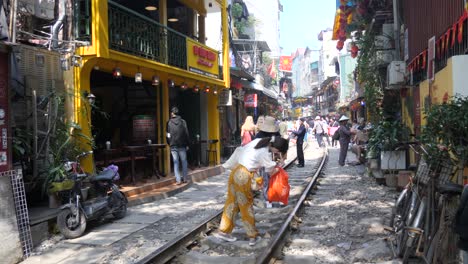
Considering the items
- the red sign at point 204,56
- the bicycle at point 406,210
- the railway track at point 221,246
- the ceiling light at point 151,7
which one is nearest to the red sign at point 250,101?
the red sign at point 204,56

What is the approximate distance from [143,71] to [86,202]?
524cm

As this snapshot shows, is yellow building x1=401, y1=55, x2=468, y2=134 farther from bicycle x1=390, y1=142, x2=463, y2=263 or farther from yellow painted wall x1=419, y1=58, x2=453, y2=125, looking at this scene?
bicycle x1=390, y1=142, x2=463, y2=263

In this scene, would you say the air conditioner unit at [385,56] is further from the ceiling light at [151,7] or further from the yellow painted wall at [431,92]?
the ceiling light at [151,7]

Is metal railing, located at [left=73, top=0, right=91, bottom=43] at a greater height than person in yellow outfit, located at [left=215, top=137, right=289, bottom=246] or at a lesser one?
greater

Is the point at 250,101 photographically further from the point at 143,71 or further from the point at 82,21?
the point at 82,21

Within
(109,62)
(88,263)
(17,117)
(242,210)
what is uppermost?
(109,62)

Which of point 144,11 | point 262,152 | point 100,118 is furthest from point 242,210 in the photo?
point 144,11

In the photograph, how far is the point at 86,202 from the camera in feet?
24.7

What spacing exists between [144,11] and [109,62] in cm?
588

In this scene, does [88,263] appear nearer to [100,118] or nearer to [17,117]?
[17,117]

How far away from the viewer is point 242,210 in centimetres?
632

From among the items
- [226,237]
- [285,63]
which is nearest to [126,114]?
[226,237]

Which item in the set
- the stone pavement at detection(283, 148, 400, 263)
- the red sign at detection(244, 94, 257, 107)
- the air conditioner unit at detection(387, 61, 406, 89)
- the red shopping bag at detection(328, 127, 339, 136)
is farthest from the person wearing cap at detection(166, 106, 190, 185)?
the red shopping bag at detection(328, 127, 339, 136)

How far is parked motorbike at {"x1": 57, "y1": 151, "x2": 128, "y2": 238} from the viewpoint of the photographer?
707 centimetres
